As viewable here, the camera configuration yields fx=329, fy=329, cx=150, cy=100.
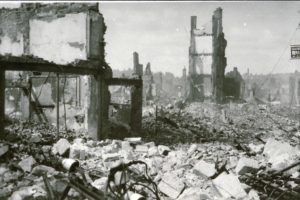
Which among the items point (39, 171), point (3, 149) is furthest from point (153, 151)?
point (3, 149)

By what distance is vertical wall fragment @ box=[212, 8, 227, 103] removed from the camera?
32.1 meters

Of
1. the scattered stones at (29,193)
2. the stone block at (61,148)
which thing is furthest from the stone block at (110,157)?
the scattered stones at (29,193)

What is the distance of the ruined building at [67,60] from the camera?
12953mm

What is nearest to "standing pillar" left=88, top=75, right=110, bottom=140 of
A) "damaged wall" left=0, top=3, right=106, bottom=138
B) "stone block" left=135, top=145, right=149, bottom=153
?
"damaged wall" left=0, top=3, right=106, bottom=138

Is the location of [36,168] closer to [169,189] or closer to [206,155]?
[169,189]

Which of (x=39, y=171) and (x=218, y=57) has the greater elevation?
(x=218, y=57)

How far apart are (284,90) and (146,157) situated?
5074cm

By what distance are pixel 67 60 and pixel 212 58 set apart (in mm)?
19788

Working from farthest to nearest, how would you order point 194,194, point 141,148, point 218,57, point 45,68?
point 218,57 → point 141,148 → point 45,68 → point 194,194

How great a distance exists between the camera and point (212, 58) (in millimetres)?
33438

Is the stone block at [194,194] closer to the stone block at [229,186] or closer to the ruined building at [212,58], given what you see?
the stone block at [229,186]

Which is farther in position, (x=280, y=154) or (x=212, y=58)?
(x=212, y=58)

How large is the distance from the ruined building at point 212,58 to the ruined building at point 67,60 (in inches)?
699

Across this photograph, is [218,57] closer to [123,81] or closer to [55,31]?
[55,31]
